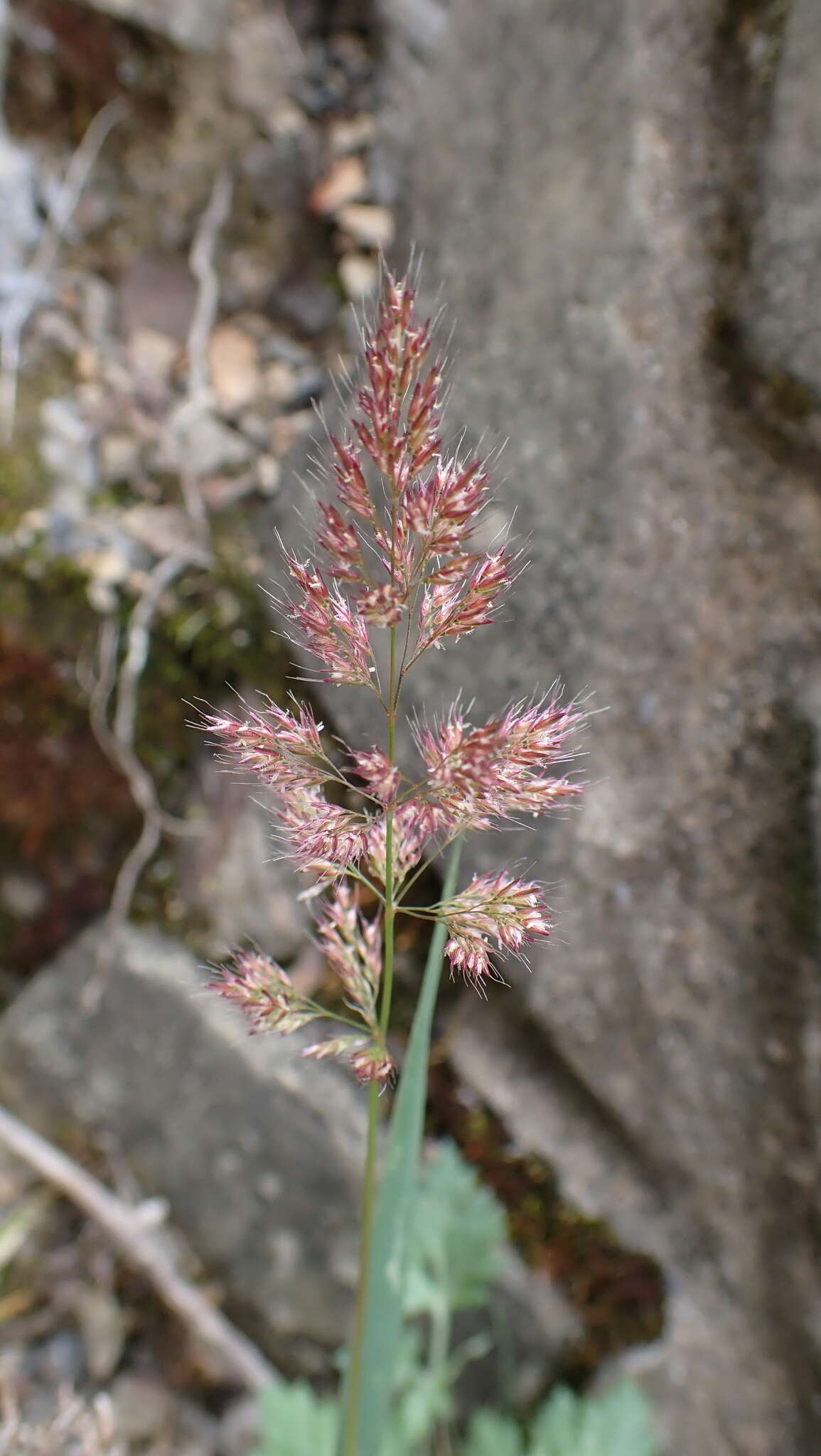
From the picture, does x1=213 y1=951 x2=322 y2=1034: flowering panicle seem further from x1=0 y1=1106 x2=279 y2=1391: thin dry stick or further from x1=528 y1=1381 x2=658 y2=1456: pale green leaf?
x1=0 y1=1106 x2=279 y2=1391: thin dry stick

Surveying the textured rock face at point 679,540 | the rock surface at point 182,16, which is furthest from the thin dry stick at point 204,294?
the textured rock face at point 679,540

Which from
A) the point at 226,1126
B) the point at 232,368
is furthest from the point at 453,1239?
the point at 232,368

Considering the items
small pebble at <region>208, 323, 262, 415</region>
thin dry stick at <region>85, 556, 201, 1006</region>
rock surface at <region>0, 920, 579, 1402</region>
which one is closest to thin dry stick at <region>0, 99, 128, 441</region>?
small pebble at <region>208, 323, 262, 415</region>

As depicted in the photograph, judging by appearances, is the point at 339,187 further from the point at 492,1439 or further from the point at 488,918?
the point at 492,1439

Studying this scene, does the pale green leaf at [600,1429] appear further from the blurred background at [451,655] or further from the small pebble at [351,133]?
the small pebble at [351,133]

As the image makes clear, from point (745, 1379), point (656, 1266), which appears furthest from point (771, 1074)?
point (745, 1379)

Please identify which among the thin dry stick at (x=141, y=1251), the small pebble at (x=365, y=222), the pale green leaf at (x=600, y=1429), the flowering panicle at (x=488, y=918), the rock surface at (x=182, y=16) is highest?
the rock surface at (x=182, y=16)
